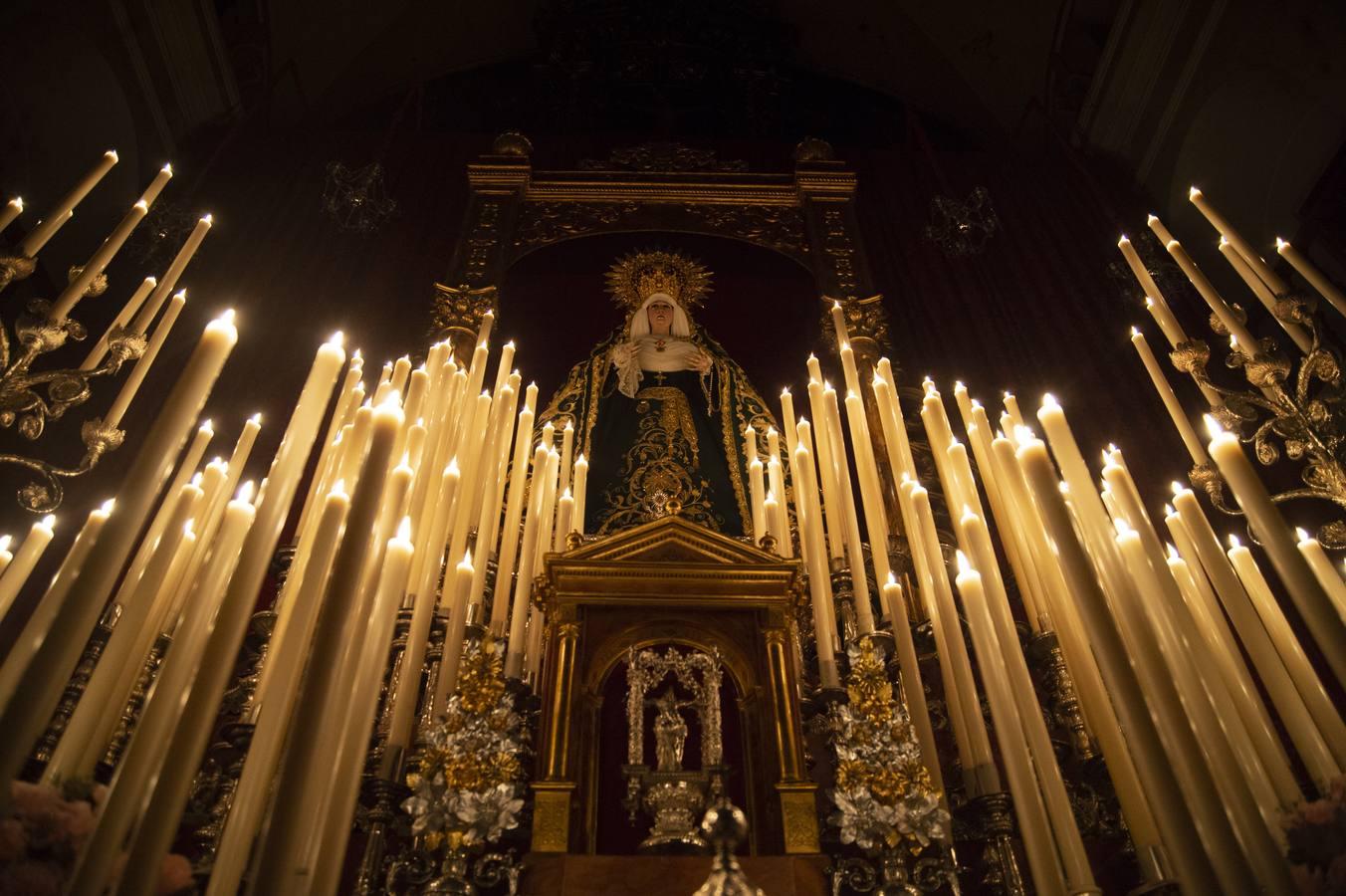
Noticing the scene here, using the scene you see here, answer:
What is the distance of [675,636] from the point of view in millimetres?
2539

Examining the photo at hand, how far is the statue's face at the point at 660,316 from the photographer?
5117 millimetres

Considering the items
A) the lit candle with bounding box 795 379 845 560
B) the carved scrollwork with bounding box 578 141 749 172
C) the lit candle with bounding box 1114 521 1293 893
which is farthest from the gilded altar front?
the carved scrollwork with bounding box 578 141 749 172

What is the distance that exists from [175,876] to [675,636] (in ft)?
4.55

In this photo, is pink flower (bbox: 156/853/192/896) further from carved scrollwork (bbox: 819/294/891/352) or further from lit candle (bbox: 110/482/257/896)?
carved scrollwork (bbox: 819/294/891/352)

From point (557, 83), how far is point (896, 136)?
3.20 m

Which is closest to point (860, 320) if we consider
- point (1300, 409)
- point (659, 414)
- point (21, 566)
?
point (659, 414)

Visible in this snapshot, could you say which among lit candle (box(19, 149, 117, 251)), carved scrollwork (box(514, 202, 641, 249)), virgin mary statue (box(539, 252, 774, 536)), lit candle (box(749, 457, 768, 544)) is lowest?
lit candle (box(749, 457, 768, 544))

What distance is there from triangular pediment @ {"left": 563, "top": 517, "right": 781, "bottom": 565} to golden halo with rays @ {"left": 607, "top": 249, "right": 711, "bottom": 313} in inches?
115

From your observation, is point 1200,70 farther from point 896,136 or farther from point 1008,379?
point 896,136

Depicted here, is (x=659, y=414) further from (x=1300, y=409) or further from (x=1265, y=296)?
Result: (x=1300, y=409)

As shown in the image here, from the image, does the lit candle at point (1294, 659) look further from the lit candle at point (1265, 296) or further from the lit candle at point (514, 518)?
the lit candle at point (514, 518)

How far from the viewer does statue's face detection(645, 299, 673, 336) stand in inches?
201

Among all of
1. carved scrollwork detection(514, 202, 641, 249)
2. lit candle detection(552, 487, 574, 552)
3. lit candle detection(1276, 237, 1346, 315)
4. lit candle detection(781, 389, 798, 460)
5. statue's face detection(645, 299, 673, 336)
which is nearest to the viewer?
lit candle detection(1276, 237, 1346, 315)

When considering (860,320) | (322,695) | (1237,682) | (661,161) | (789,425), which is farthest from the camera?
(661,161)
